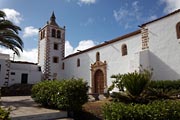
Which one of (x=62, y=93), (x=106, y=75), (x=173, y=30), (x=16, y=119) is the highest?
(x=173, y=30)

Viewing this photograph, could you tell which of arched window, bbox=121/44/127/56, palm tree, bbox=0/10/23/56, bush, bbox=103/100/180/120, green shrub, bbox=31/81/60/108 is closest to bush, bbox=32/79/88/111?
green shrub, bbox=31/81/60/108

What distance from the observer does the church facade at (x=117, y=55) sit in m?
14.8

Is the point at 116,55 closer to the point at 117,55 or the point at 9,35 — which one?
the point at 117,55

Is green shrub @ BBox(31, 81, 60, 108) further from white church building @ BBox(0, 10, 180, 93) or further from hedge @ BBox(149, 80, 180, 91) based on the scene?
white church building @ BBox(0, 10, 180, 93)

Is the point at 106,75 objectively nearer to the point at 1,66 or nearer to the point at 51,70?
the point at 51,70

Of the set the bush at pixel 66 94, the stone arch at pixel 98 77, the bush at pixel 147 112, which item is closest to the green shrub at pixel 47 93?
the bush at pixel 66 94

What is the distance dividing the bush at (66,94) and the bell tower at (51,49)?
18.4 metres

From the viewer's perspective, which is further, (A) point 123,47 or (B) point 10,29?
(A) point 123,47

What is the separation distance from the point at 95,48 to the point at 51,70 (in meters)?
8.53

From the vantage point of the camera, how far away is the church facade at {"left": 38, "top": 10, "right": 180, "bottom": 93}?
48.6 feet

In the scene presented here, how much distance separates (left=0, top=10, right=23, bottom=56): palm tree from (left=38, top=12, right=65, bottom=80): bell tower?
1438cm

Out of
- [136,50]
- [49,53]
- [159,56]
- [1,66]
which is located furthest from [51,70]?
[159,56]

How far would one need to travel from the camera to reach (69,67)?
90.0 ft

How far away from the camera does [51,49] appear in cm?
2889
